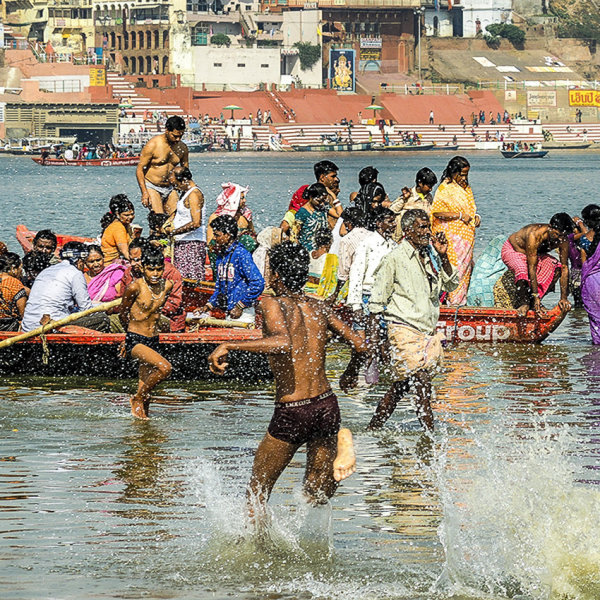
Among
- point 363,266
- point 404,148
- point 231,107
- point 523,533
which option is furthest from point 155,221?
point 404,148

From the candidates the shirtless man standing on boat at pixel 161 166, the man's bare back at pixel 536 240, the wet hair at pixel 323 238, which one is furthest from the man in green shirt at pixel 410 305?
the shirtless man standing on boat at pixel 161 166

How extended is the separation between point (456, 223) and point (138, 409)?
442 cm

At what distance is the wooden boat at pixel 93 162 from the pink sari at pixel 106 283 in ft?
241

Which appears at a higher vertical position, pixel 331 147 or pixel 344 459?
pixel 344 459

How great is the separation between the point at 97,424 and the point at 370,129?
9724cm

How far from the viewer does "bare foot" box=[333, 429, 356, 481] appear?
6.26 m

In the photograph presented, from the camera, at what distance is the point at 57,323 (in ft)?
36.2

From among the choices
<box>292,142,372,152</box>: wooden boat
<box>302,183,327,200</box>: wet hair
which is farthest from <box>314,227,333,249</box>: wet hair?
<box>292,142,372,152</box>: wooden boat

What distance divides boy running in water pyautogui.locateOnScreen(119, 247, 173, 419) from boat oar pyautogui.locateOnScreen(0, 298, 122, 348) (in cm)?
107

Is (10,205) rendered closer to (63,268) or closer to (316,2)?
(63,268)

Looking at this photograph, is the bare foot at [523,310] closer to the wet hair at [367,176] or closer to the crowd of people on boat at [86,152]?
the wet hair at [367,176]

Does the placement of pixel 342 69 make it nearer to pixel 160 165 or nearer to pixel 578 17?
pixel 578 17

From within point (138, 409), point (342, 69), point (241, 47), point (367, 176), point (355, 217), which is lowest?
point (138, 409)

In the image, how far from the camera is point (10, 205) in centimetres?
4912
